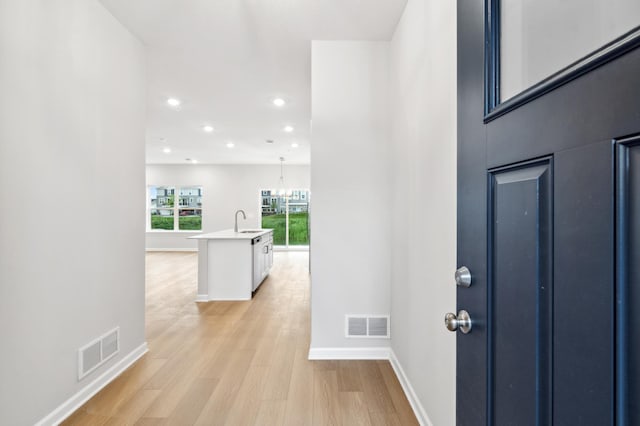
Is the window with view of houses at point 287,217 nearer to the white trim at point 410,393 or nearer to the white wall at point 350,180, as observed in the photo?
the white wall at point 350,180

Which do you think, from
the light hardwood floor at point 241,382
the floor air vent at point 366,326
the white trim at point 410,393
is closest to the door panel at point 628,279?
the white trim at point 410,393

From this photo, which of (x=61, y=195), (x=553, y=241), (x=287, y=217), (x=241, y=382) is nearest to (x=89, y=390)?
(x=241, y=382)

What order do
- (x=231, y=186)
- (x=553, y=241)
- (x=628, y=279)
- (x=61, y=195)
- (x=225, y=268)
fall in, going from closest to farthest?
(x=628, y=279) < (x=553, y=241) < (x=61, y=195) < (x=225, y=268) < (x=231, y=186)

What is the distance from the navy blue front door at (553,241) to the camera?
1.51 feet

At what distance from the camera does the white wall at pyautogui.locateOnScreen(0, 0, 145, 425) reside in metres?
1.66

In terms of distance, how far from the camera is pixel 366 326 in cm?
278

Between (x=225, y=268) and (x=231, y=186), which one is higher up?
(x=231, y=186)

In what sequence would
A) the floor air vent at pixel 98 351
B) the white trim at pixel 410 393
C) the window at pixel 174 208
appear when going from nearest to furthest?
the white trim at pixel 410 393
the floor air vent at pixel 98 351
the window at pixel 174 208

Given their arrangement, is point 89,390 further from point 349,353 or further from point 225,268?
point 225,268

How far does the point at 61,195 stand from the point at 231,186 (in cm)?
831

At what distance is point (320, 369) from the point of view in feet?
8.42

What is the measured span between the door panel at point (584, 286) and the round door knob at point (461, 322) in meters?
0.29

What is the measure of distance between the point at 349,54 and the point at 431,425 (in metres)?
2.71

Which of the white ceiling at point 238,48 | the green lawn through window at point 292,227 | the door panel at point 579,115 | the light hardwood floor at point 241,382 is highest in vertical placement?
the white ceiling at point 238,48
